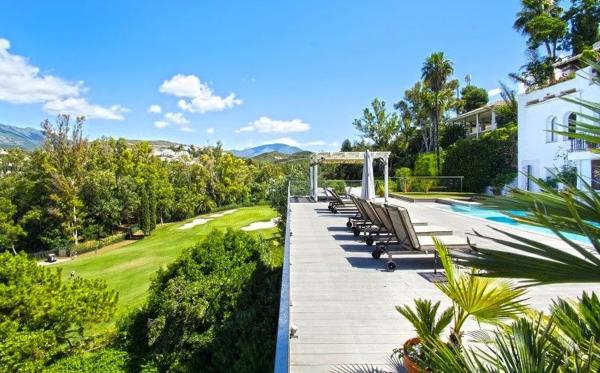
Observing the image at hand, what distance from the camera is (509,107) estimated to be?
29062 millimetres

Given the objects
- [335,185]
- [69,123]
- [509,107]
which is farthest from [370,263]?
[69,123]

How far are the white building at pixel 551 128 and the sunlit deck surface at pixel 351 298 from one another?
10.9 metres

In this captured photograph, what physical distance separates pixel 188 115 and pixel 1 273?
11178 cm

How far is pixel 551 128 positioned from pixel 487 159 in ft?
18.8

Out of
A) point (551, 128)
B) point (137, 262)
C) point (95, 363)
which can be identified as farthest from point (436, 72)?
point (95, 363)

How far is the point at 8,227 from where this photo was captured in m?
27.2

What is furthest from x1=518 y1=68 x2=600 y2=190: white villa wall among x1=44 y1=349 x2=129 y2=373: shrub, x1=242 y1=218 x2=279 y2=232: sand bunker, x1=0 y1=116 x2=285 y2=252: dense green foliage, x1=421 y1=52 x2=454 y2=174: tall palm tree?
x1=44 y1=349 x2=129 y2=373: shrub

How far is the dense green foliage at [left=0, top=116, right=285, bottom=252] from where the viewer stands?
29547 millimetres

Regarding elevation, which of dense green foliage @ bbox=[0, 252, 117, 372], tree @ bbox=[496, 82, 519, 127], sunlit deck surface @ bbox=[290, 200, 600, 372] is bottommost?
dense green foliage @ bbox=[0, 252, 117, 372]

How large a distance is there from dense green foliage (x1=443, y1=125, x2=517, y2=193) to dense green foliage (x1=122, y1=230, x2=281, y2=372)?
16.3 metres

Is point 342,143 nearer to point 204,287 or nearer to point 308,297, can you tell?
point 204,287

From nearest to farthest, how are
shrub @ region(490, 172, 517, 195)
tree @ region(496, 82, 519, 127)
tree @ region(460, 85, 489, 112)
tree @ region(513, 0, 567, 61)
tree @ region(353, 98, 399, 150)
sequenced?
shrub @ region(490, 172, 517, 195) → tree @ region(513, 0, 567, 61) → tree @ region(496, 82, 519, 127) → tree @ region(353, 98, 399, 150) → tree @ region(460, 85, 489, 112)

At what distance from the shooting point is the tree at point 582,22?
23609 millimetres

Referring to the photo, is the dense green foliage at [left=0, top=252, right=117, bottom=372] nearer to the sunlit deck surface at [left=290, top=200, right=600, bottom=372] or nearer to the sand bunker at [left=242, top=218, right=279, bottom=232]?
the sunlit deck surface at [left=290, top=200, right=600, bottom=372]
